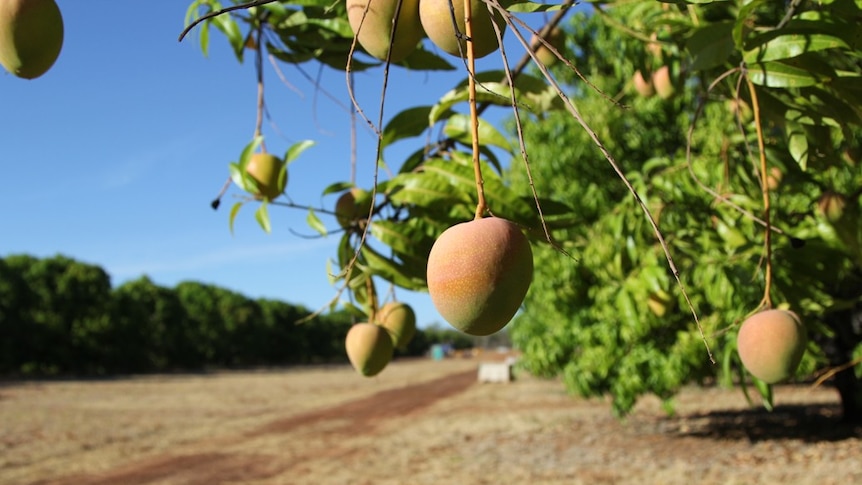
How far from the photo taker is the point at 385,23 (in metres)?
0.76

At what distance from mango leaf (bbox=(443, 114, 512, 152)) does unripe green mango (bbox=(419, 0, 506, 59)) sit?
46 cm

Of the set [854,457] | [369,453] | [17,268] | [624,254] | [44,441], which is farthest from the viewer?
[17,268]

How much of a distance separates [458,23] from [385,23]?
12 centimetres

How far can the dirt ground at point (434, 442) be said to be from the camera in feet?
28.8

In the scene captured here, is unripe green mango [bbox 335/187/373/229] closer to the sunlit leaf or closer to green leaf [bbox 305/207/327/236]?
green leaf [bbox 305/207/327/236]

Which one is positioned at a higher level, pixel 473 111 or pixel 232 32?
pixel 232 32

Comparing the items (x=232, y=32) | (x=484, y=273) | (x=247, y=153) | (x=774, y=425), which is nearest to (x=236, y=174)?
(x=247, y=153)

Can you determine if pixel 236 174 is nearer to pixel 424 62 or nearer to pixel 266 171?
pixel 266 171

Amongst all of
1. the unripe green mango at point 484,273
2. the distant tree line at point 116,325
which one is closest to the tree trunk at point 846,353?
the unripe green mango at point 484,273

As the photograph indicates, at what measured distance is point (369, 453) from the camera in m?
11.5

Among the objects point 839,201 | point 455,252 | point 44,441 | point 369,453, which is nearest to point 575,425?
point 369,453

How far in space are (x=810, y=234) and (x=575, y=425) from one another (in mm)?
11044

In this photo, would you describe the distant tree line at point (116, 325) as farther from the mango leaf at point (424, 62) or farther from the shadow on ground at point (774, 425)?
the mango leaf at point (424, 62)

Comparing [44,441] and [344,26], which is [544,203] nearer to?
[344,26]
